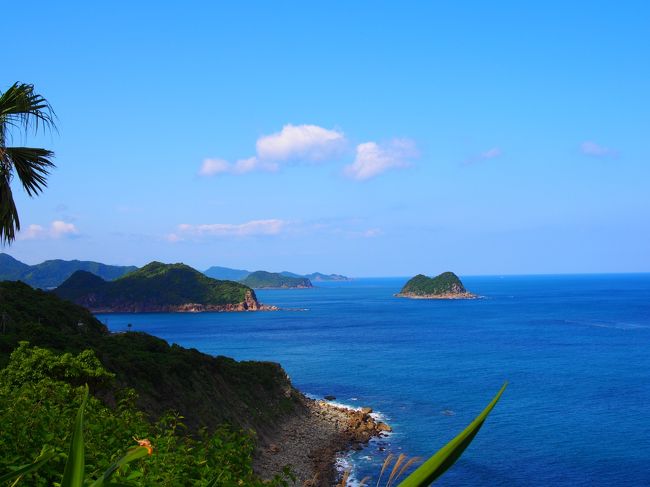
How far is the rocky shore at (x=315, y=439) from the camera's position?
3753 cm

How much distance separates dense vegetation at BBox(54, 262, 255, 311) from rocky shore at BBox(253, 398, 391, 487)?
138 metres

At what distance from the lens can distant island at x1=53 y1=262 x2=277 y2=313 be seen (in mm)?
180750

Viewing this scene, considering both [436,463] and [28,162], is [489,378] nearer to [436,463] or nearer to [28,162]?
[28,162]

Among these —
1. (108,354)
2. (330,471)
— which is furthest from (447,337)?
(108,354)

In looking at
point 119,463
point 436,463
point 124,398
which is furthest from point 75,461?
point 124,398

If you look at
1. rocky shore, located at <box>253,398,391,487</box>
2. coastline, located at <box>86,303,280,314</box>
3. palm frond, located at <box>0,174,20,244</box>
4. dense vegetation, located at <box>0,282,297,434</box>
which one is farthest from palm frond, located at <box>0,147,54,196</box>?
coastline, located at <box>86,303,280,314</box>

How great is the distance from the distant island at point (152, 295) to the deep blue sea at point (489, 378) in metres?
34.0

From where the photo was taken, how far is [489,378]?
68188 millimetres

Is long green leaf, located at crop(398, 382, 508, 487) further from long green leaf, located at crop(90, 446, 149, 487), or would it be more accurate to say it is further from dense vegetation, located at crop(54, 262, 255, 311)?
dense vegetation, located at crop(54, 262, 255, 311)

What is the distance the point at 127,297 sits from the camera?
184m

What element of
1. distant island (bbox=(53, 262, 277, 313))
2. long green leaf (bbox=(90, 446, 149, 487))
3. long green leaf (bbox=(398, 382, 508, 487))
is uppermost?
long green leaf (bbox=(398, 382, 508, 487))

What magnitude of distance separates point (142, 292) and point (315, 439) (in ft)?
506

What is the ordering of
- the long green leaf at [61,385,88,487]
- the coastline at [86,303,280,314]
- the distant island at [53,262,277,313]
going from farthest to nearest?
1. the distant island at [53,262,277,313]
2. the coastline at [86,303,280,314]
3. the long green leaf at [61,385,88,487]

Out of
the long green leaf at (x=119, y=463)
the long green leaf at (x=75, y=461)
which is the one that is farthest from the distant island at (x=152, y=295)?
the long green leaf at (x=75, y=461)
